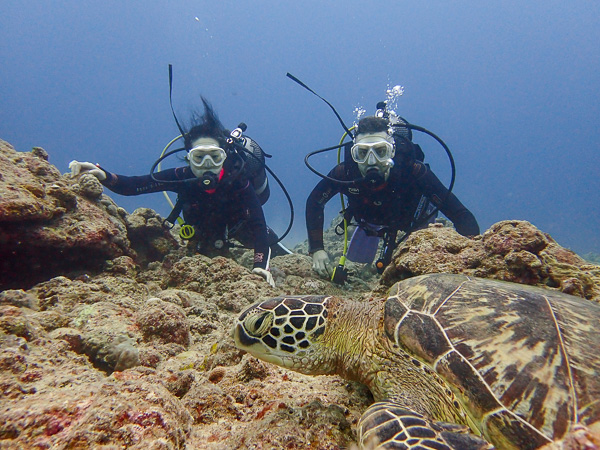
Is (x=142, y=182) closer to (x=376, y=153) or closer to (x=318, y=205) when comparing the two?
(x=318, y=205)

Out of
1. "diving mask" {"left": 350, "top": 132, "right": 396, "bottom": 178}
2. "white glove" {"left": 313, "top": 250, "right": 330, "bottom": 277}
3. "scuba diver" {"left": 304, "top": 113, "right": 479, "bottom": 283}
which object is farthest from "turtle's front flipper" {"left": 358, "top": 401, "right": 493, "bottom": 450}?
"diving mask" {"left": 350, "top": 132, "right": 396, "bottom": 178}

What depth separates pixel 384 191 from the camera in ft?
15.0

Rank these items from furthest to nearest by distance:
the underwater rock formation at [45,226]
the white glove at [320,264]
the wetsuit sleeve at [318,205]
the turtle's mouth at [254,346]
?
the wetsuit sleeve at [318,205] → the white glove at [320,264] → the underwater rock formation at [45,226] → the turtle's mouth at [254,346]

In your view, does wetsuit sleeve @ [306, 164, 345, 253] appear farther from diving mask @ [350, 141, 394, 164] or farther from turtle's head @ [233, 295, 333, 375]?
turtle's head @ [233, 295, 333, 375]

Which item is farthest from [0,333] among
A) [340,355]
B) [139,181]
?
[139,181]

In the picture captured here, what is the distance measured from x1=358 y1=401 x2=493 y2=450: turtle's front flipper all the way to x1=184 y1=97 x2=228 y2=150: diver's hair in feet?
15.3

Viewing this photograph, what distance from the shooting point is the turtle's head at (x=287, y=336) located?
4.81 feet

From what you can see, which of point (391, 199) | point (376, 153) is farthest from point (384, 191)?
point (376, 153)

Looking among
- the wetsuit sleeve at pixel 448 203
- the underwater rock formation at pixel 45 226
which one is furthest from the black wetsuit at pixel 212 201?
the wetsuit sleeve at pixel 448 203

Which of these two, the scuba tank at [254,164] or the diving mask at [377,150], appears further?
the scuba tank at [254,164]

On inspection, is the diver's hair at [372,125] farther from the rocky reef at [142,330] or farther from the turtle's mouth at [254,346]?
the turtle's mouth at [254,346]

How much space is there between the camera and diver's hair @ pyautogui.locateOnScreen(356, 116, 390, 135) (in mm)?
4559

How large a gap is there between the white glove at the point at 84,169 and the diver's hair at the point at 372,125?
13.2 feet

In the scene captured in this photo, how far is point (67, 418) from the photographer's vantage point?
82 centimetres
